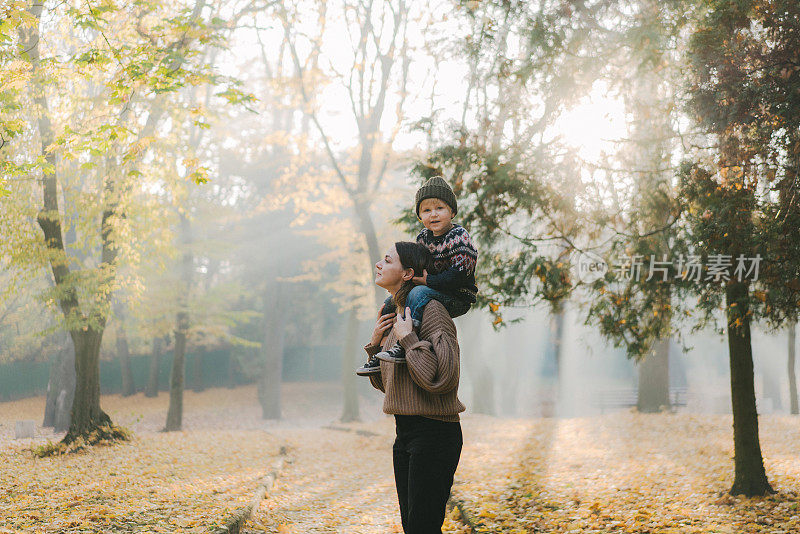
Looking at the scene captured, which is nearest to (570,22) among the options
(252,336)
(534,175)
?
(534,175)

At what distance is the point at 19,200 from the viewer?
404 inches

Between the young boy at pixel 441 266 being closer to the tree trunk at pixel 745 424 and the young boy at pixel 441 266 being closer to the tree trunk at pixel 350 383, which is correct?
the tree trunk at pixel 745 424

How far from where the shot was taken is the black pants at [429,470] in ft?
8.86

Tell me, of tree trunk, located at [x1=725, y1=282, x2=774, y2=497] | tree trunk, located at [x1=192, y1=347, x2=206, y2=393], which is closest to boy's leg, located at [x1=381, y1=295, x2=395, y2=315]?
tree trunk, located at [x1=725, y1=282, x2=774, y2=497]

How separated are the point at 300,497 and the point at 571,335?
34.1 metres

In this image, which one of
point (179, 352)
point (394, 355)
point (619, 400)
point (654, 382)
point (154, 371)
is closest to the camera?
point (394, 355)

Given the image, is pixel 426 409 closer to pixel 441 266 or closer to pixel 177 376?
pixel 441 266

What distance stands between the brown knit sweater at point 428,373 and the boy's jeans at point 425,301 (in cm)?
3

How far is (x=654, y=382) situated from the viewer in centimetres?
1456

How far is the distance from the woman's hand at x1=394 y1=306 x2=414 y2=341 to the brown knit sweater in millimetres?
20

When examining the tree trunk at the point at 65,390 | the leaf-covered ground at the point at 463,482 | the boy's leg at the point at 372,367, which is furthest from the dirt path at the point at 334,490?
the tree trunk at the point at 65,390

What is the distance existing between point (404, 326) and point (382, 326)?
0.89 ft

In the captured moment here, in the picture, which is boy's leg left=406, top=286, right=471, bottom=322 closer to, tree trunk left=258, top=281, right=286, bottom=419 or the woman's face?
the woman's face

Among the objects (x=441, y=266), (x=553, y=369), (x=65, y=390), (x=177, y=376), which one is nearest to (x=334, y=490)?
(x=441, y=266)
